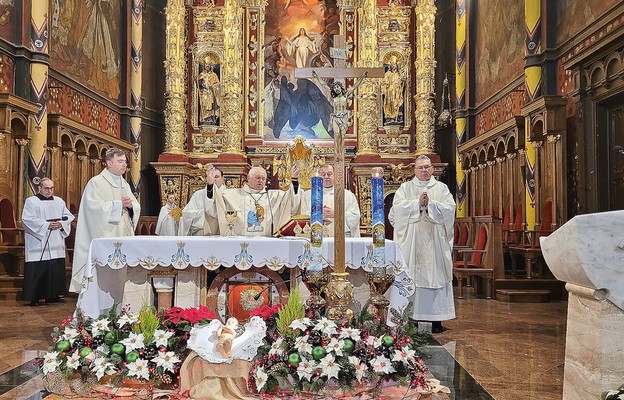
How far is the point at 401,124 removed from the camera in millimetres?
14586

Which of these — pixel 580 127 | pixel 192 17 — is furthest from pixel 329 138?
pixel 580 127

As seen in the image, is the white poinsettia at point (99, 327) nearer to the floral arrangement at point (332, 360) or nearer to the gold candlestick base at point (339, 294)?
the floral arrangement at point (332, 360)

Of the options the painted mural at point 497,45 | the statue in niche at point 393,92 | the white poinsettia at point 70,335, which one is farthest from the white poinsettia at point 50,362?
the statue in niche at point 393,92

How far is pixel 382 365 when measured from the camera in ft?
12.3

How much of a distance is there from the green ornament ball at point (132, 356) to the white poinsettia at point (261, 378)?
0.78m

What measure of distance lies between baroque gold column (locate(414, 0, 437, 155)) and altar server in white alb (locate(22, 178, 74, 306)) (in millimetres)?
8075

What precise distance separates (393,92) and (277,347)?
1136 cm

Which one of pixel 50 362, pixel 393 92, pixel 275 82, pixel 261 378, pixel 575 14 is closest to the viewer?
pixel 261 378

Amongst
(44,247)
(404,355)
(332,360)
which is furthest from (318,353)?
(44,247)

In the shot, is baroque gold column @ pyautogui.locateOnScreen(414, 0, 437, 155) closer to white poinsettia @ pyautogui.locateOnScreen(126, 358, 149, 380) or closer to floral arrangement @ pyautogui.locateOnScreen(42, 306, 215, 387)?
floral arrangement @ pyautogui.locateOnScreen(42, 306, 215, 387)

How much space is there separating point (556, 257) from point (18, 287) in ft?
27.8

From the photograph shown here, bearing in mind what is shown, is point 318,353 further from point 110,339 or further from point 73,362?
point 73,362

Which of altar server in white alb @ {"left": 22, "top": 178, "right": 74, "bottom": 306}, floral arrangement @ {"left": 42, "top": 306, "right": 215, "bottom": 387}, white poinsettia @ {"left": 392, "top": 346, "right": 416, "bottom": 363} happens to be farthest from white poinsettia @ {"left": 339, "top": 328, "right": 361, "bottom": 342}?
altar server in white alb @ {"left": 22, "top": 178, "right": 74, "bottom": 306}

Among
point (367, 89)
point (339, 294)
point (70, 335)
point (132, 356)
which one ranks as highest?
point (367, 89)
